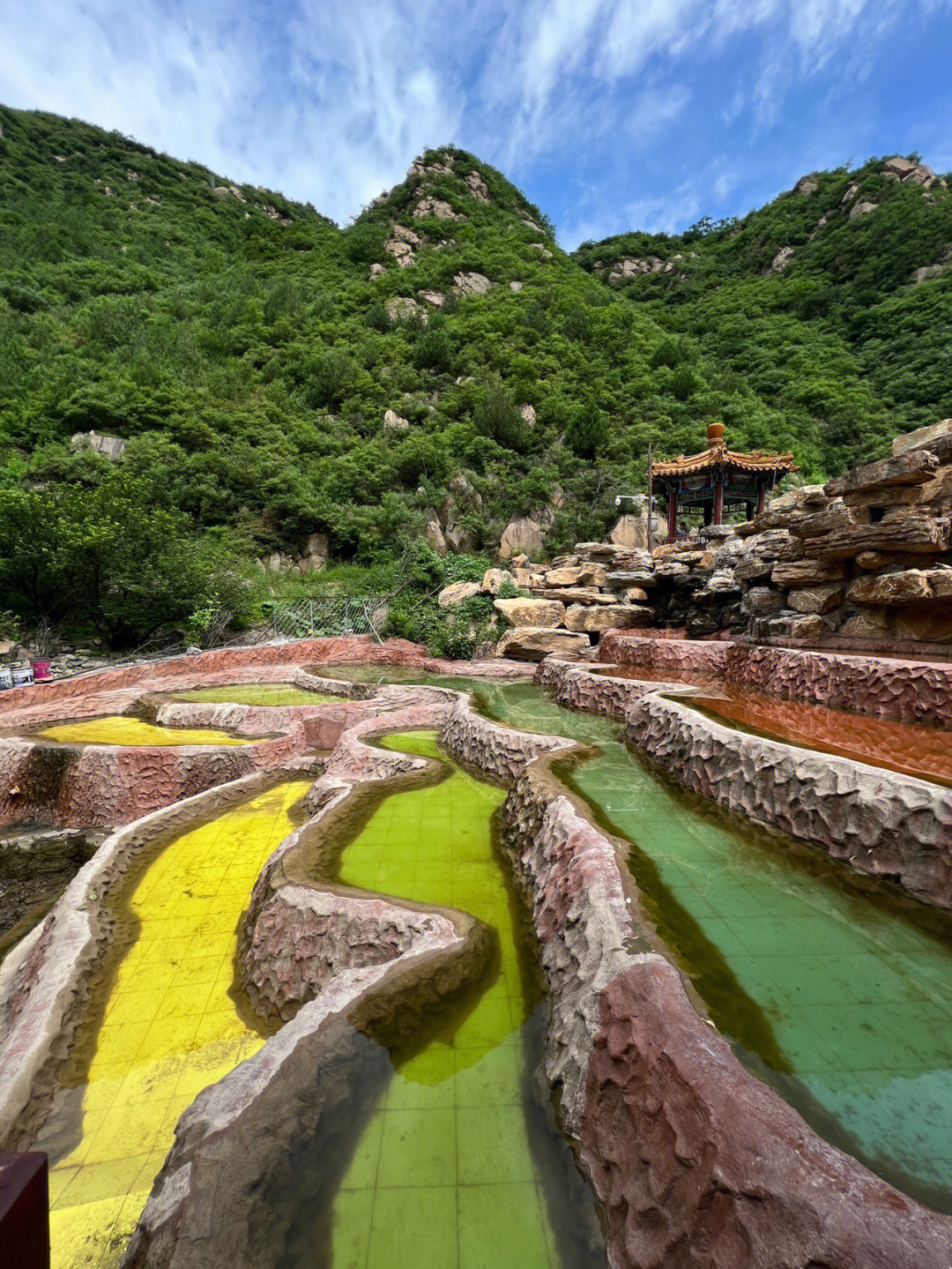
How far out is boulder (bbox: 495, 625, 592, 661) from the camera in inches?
494

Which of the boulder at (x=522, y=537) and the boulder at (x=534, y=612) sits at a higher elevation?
the boulder at (x=522, y=537)

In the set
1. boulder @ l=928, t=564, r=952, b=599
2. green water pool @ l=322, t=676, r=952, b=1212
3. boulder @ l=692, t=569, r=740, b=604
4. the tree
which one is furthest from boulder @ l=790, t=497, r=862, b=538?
the tree

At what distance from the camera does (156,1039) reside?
292 cm

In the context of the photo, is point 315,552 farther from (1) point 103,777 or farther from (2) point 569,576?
(1) point 103,777

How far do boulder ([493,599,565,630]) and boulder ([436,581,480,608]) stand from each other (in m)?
1.80

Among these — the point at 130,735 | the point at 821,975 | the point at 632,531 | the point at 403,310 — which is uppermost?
the point at 403,310

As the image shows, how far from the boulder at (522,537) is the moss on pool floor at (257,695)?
518 inches

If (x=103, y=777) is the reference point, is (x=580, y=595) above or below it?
above

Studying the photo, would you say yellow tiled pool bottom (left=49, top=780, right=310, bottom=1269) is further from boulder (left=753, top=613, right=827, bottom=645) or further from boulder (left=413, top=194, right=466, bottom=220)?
boulder (left=413, top=194, right=466, bottom=220)

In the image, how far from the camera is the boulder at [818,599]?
773 cm

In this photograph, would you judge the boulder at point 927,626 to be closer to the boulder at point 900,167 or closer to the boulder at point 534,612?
the boulder at point 534,612

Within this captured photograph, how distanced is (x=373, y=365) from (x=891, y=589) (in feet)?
98.6

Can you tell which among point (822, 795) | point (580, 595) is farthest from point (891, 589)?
point (580, 595)

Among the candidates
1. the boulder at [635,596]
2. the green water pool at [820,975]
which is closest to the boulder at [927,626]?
the green water pool at [820,975]
